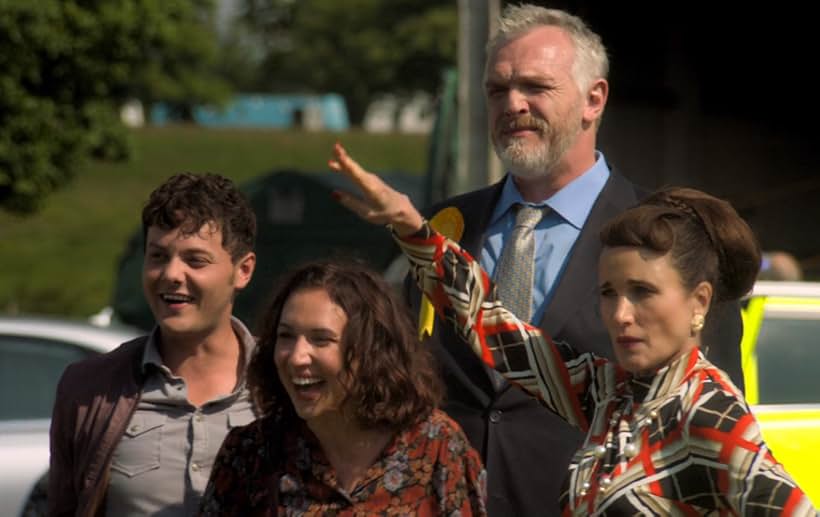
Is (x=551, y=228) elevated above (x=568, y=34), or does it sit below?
below

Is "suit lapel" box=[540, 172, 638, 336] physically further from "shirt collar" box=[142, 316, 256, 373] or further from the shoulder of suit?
the shoulder of suit

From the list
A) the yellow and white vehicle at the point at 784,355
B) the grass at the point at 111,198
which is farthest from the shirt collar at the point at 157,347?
the grass at the point at 111,198

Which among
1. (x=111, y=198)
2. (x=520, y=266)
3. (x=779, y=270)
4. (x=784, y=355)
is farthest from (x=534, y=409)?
(x=111, y=198)

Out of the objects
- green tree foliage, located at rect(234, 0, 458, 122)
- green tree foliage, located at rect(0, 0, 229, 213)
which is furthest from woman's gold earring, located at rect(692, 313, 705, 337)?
green tree foliage, located at rect(234, 0, 458, 122)

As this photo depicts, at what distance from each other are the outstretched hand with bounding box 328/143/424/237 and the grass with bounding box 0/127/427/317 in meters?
13.0

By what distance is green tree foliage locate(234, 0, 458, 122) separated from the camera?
59.5 m

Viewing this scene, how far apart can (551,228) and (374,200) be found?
0.84 m

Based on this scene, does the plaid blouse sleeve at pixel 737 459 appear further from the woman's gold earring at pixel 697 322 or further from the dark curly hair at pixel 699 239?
the dark curly hair at pixel 699 239

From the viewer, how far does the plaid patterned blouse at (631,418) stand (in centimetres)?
262

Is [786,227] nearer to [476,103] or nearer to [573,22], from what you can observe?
[476,103]

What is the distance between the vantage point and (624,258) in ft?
9.28

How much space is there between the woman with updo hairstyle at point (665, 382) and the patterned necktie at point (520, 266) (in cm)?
50

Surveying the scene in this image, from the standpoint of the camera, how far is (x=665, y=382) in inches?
110

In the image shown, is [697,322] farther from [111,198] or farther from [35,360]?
[111,198]
